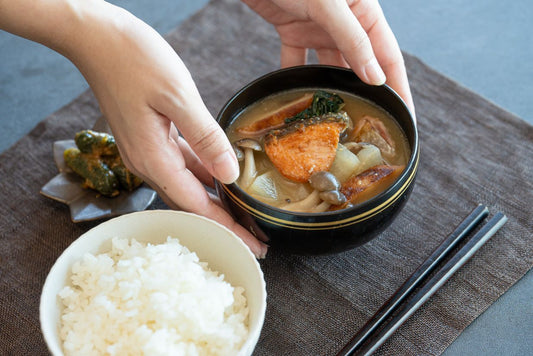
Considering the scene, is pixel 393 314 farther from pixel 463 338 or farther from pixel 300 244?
pixel 300 244

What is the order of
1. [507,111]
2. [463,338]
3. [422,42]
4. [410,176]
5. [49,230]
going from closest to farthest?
[410,176], [463,338], [49,230], [507,111], [422,42]

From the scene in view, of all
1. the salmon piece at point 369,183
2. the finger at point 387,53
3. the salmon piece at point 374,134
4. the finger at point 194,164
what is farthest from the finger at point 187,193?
the finger at point 387,53

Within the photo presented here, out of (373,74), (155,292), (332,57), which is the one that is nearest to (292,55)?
(332,57)

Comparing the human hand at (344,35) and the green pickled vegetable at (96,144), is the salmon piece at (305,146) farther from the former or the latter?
the green pickled vegetable at (96,144)

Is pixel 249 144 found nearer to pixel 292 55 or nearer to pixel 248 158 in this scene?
pixel 248 158

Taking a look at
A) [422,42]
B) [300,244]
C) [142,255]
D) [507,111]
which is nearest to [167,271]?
[142,255]
